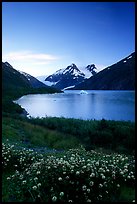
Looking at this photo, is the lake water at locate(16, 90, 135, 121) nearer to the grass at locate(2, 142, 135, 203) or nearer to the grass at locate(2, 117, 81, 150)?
the grass at locate(2, 117, 81, 150)

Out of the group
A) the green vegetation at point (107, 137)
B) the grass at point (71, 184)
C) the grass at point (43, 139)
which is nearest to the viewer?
the grass at point (71, 184)

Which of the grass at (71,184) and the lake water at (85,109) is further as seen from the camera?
the lake water at (85,109)

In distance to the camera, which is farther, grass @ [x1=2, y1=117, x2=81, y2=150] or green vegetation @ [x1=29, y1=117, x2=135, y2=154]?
green vegetation @ [x1=29, y1=117, x2=135, y2=154]

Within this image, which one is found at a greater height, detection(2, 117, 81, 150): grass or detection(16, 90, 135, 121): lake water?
detection(16, 90, 135, 121): lake water

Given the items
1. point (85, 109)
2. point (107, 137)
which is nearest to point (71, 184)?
point (107, 137)

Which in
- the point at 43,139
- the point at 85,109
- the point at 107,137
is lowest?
the point at 43,139

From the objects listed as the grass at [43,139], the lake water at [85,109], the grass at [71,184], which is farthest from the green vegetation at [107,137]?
the lake water at [85,109]

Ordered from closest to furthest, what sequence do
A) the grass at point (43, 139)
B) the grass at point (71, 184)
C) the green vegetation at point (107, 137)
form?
1. the grass at point (71, 184)
2. the grass at point (43, 139)
3. the green vegetation at point (107, 137)

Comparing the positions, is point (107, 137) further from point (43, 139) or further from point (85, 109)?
point (85, 109)

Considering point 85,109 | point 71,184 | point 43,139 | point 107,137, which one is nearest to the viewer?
point 71,184

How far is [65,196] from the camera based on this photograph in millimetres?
6520

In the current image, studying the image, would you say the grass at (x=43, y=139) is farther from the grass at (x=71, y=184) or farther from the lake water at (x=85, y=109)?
the lake water at (x=85, y=109)

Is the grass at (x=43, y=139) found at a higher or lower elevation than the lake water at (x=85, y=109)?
lower

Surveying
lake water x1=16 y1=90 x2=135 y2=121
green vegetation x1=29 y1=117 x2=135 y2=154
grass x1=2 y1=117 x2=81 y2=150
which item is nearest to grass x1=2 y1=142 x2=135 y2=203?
green vegetation x1=29 y1=117 x2=135 y2=154
